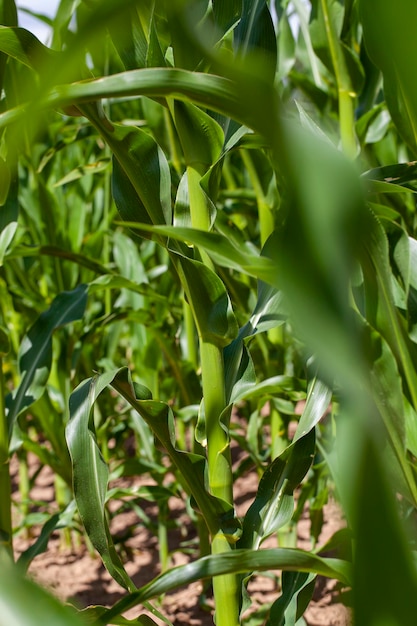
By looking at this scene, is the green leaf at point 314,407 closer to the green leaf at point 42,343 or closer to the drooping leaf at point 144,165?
the drooping leaf at point 144,165

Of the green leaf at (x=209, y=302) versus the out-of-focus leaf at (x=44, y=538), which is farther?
the out-of-focus leaf at (x=44, y=538)

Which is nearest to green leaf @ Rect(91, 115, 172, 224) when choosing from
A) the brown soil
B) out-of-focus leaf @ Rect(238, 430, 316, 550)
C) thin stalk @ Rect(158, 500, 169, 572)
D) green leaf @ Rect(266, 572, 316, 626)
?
out-of-focus leaf @ Rect(238, 430, 316, 550)

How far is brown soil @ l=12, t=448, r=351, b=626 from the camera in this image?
1222 millimetres

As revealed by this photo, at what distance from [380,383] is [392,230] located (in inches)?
6.7

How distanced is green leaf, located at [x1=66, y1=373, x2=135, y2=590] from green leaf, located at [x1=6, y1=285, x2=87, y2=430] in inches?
13.0

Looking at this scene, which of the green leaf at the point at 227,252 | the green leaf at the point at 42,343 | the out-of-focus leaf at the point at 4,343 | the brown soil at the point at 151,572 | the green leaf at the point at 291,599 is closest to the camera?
the green leaf at the point at 227,252

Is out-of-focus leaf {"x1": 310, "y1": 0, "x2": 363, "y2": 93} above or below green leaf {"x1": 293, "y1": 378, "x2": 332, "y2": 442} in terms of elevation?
above

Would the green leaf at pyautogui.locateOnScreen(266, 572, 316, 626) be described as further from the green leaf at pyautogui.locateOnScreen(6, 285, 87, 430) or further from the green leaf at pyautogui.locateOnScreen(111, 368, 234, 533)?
the green leaf at pyautogui.locateOnScreen(6, 285, 87, 430)

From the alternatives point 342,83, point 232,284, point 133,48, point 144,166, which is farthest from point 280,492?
point 342,83

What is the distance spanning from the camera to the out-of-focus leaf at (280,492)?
2.07ft

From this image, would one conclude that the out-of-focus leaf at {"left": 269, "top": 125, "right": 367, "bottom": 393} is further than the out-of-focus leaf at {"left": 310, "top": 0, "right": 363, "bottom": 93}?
No

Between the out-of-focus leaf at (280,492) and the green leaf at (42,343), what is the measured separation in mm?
386

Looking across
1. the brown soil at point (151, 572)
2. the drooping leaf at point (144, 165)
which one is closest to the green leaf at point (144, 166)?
the drooping leaf at point (144, 165)

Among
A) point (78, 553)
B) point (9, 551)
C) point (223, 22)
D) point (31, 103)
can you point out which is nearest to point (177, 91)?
point (31, 103)
